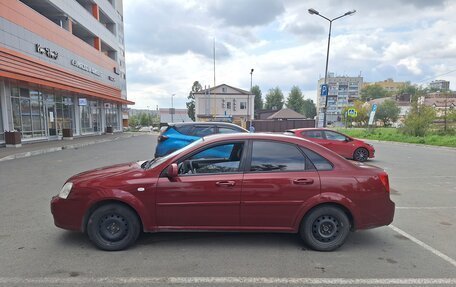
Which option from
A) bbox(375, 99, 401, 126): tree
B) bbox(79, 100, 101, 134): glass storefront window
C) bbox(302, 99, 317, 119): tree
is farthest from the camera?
bbox(302, 99, 317, 119): tree

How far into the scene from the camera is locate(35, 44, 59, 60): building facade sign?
19.6 meters

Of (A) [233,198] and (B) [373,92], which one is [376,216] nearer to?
(A) [233,198]

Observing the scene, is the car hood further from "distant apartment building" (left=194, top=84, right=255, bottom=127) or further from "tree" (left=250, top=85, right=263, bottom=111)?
"tree" (left=250, top=85, right=263, bottom=111)

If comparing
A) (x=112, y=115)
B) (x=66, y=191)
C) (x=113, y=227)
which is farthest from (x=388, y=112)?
(x=66, y=191)

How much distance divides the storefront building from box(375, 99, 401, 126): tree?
2391 inches

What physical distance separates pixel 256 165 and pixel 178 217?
123 cm

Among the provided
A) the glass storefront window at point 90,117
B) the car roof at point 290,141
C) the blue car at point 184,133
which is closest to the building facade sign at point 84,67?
the glass storefront window at point 90,117

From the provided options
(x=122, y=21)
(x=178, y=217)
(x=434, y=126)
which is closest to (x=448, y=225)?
(x=178, y=217)

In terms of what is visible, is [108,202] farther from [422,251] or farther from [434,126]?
[434,126]

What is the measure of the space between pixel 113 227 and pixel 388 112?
75.0 m

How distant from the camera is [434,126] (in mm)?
24125

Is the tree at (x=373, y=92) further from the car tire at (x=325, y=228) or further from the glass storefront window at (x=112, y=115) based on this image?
the car tire at (x=325, y=228)

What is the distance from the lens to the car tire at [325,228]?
385 centimetres

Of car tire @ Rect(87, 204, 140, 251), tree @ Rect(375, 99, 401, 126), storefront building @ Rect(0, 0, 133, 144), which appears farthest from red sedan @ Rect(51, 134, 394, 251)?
tree @ Rect(375, 99, 401, 126)
